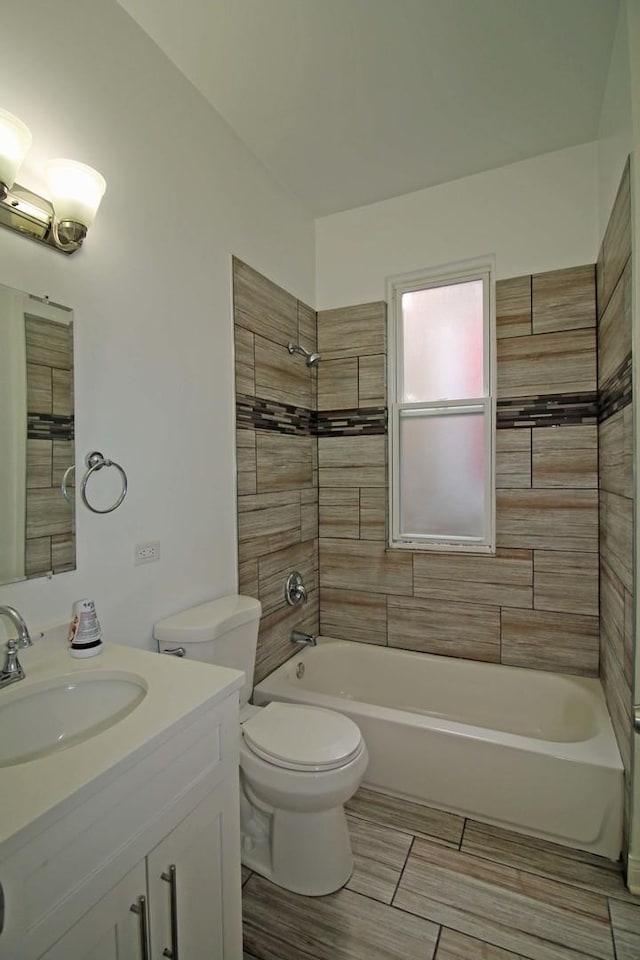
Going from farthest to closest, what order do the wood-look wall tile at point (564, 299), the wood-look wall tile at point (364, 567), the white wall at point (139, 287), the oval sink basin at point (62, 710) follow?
the wood-look wall tile at point (364, 567) → the wood-look wall tile at point (564, 299) → the white wall at point (139, 287) → the oval sink basin at point (62, 710)

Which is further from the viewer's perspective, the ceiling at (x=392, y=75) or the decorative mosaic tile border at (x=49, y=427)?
the ceiling at (x=392, y=75)

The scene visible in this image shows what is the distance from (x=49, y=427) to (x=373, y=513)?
1.82 metres

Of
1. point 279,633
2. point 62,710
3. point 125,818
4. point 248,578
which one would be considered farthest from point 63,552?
point 279,633

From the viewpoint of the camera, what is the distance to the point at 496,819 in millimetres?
1807

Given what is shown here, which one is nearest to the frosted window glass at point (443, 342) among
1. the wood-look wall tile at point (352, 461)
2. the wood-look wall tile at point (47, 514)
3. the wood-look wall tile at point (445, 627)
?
the wood-look wall tile at point (352, 461)

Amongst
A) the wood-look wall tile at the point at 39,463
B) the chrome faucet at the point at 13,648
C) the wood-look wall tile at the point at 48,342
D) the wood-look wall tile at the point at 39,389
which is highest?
the wood-look wall tile at the point at 48,342

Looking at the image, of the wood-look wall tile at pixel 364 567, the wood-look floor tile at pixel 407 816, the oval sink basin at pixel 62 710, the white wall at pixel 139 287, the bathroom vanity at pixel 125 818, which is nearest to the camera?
the bathroom vanity at pixel 125 818

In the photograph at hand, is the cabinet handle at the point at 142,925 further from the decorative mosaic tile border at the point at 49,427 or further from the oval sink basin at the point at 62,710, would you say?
→ the decorative mosaic tile border at the point at 49,427

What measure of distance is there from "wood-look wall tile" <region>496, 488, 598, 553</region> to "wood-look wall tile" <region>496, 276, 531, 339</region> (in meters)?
0.83

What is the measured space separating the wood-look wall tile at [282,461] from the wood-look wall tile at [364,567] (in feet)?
1.48

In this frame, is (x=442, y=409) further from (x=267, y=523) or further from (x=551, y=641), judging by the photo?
(x=551, y=641)

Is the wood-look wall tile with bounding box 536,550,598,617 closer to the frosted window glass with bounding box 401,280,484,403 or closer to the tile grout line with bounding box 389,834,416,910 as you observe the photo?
the frosted window glass with bounding box 401,280,484,403

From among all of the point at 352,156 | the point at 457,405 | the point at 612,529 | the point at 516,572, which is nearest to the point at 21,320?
the point at 352,156

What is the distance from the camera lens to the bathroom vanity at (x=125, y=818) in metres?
0.70
